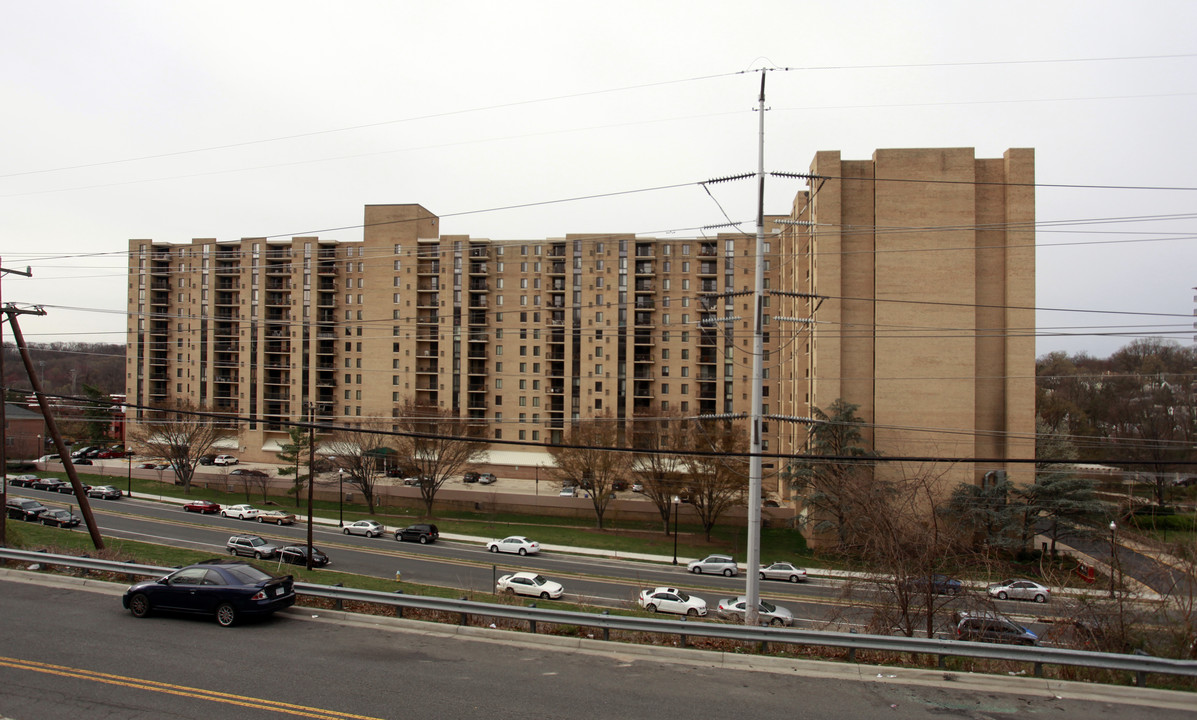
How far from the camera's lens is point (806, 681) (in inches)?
336

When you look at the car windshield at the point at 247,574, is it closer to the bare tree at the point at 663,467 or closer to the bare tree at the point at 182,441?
the bare tree at the point at 663,467

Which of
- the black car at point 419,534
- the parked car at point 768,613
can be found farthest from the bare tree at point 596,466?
the parked car at point 768,613

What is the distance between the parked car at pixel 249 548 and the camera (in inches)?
1160

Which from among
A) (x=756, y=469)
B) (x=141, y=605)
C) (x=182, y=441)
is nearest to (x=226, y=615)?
(x=141, y=605)

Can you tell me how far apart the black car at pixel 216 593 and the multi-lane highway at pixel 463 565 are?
1378 cm

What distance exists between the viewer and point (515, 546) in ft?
118

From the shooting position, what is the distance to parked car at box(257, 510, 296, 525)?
42.6m

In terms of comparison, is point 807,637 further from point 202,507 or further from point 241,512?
point 202,507

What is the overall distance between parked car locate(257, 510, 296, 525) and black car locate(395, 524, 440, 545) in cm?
939

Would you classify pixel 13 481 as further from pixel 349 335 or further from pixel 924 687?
pixel 924 687

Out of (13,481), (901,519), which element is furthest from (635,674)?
(13,481)

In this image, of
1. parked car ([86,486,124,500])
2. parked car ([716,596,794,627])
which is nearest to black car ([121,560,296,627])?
parked car ([716,596,794,627])

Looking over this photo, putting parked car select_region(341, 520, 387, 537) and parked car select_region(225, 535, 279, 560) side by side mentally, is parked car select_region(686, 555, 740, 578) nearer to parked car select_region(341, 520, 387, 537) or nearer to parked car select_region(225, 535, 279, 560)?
parked car select_region(341, 520, 387, 537)

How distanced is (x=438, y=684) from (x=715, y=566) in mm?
27360
